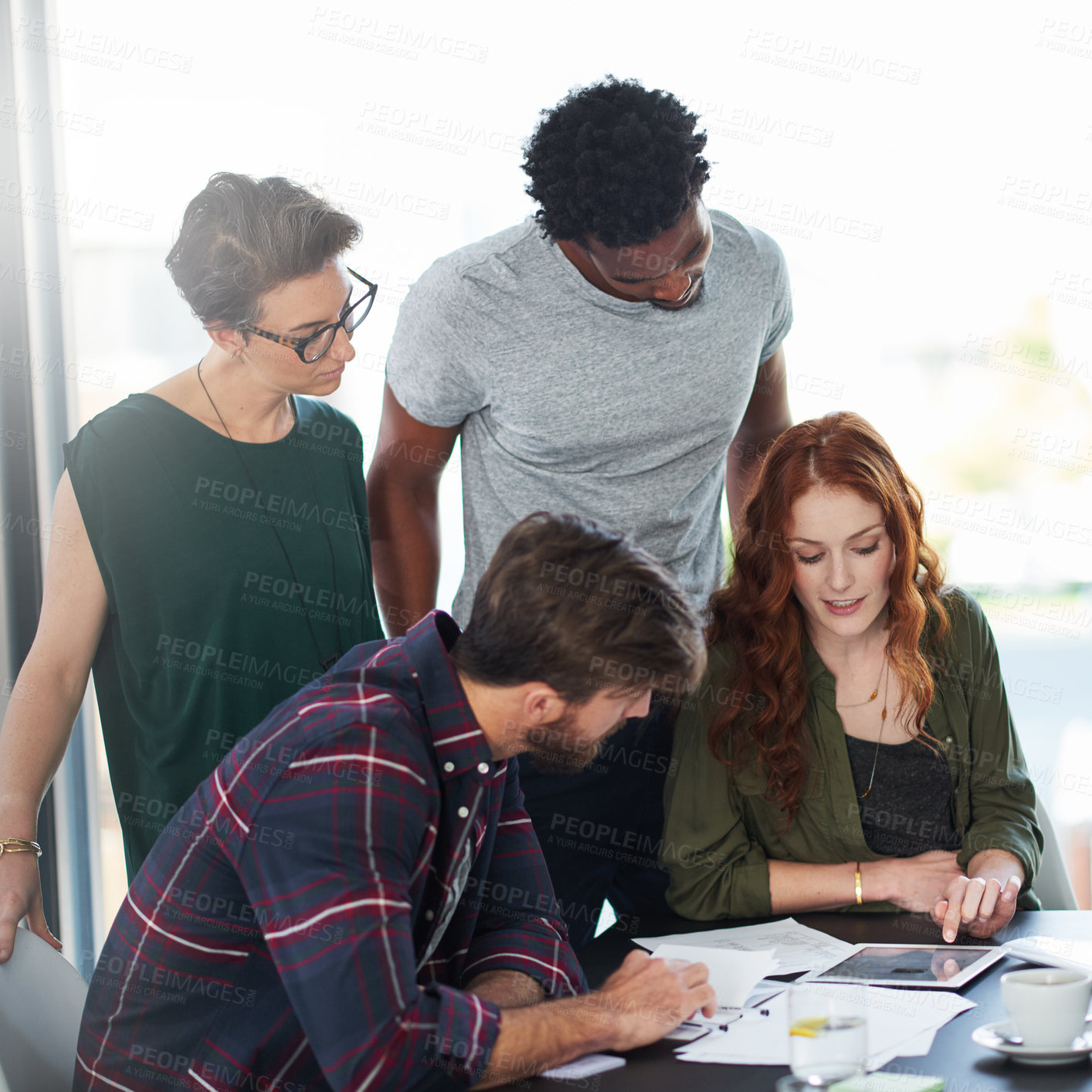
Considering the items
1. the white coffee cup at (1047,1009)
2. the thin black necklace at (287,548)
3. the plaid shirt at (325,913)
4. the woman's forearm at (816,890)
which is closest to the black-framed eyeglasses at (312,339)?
the thin black necklace at (287,548)

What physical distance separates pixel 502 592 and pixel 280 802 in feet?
1.06

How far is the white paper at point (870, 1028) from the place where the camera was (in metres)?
1.10

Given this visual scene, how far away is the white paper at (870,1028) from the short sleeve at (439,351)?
1046 mm

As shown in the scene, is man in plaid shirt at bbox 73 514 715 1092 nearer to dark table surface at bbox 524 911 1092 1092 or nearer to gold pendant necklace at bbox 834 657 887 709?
dark table surface at bbox 524 911 1092 1092

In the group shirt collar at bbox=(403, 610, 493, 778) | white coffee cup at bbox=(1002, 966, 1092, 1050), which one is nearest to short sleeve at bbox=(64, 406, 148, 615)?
shirt collar at bbox=(403, 610, 493, 778)

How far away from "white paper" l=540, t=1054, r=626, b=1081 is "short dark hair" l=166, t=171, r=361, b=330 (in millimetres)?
1068

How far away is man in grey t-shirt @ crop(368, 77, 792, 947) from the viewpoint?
5.79ft

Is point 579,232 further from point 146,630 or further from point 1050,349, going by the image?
point 1050,349

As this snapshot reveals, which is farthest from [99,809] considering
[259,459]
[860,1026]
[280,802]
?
[860,1026]

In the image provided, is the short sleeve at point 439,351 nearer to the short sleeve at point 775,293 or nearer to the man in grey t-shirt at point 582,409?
the man in grey t-shirt at point 582,409

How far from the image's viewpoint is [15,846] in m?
1.40

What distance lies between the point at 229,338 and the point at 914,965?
1.26m

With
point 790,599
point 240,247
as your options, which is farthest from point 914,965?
point 240,247

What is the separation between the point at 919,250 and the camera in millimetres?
2725
